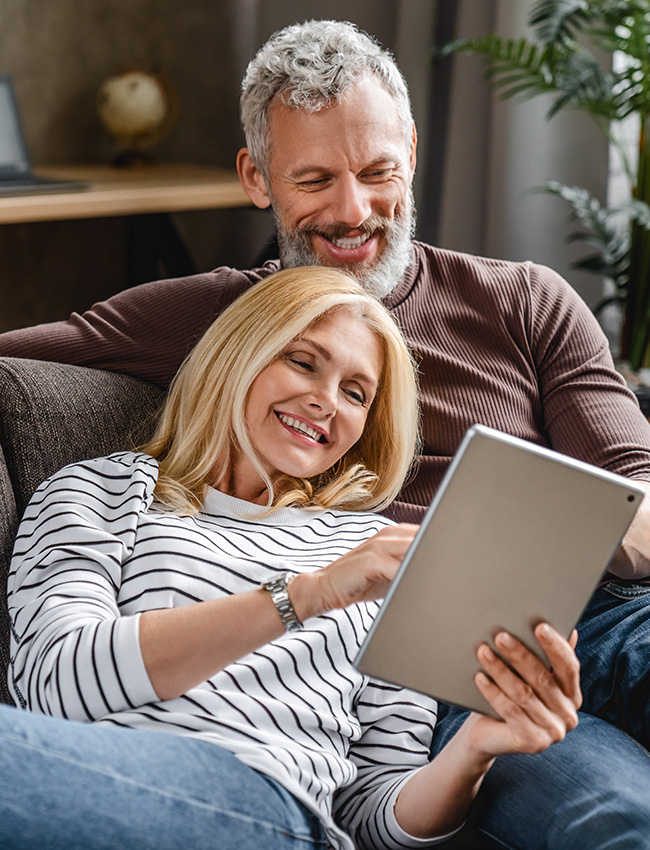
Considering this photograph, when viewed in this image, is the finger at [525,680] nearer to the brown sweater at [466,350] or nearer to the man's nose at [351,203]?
the brown sweater at [466,350]

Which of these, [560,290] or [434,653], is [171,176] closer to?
[560,290]

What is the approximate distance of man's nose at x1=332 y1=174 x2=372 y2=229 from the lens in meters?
1.43

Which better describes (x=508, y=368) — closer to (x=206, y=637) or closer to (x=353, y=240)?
(x=353, y=240)

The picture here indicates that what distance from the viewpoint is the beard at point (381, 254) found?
1448 millimetres

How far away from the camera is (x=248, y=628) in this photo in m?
0.92

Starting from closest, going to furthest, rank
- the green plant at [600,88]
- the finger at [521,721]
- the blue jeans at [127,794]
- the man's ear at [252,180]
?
1. the blue jeans at [127,794]
2. the finger at [521,721]
3. the man's ear at [252,180]
4. the green plant at [600,88]

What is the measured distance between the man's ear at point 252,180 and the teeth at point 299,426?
0.48 m

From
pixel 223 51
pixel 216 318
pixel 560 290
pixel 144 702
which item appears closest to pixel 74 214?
pixel 223 51

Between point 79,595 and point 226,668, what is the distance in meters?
0.17

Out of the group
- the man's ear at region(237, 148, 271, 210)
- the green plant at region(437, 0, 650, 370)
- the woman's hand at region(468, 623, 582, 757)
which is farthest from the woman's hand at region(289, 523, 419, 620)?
the green plant at region(437, 0, 650, 370)

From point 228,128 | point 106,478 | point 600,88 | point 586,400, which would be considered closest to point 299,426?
point 106,478

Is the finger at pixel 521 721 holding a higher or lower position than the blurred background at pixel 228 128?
lower

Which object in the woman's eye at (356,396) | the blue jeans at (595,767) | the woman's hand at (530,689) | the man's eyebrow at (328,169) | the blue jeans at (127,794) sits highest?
the man's eyebrow at (328,169)

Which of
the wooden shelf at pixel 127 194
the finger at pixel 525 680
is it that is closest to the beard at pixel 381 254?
the finger at pixel 525 680
